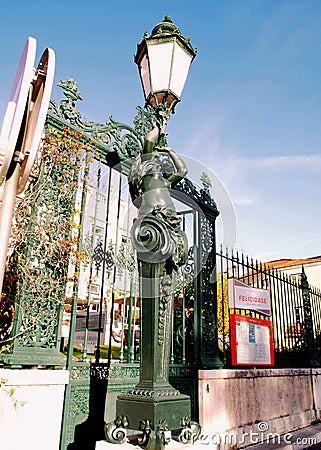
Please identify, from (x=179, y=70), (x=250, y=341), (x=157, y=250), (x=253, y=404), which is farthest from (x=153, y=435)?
(x=250, y=341)

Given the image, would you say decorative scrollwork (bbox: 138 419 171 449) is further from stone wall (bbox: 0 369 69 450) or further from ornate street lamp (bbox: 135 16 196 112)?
ornate street lamp (bbox: 135 16 196 112)

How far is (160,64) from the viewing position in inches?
126

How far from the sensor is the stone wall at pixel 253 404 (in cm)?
470

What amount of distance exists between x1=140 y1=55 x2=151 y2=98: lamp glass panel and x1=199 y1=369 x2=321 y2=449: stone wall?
356 centimetres

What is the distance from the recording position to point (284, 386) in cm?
639

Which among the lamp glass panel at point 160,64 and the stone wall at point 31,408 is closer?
the stone wall at point 31,408

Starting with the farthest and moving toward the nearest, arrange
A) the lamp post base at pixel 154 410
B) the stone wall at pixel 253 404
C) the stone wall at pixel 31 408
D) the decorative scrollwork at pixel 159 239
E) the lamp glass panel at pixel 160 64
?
the stone wall at pixel 253 404 < the lamp glass panel at pixel 160 64 < the stone wall at pixel 31 408 < the decorative scrollwork at pixel 159 239 < the lamp post base at pixel 154 410

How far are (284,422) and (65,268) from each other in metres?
4.84

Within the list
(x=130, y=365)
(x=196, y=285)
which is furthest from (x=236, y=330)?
(x=130, y=365)

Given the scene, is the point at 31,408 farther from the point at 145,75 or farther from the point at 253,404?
the point at 253,404

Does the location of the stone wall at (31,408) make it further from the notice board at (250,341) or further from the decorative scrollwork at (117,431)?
the notice board at (250,341)

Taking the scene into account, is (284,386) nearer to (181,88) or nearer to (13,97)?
(181,88)

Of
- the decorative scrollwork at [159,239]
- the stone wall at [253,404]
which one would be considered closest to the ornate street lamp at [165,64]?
the decorative scrollwork at [159,239]

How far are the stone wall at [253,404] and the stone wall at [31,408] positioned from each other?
6.87 ft
